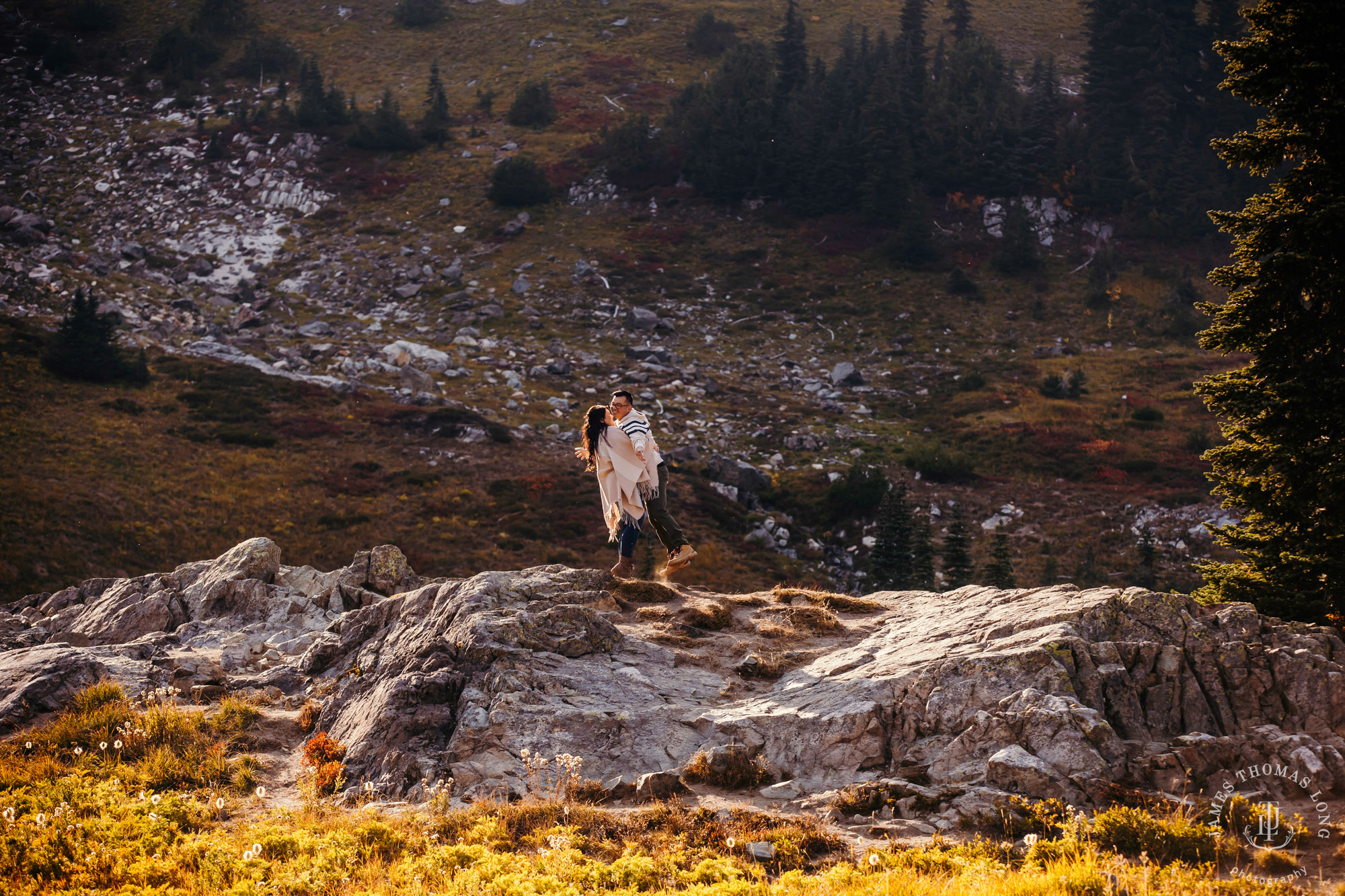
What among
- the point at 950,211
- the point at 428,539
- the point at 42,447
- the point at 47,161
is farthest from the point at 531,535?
the point at 47,161

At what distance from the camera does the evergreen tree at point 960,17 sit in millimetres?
71688

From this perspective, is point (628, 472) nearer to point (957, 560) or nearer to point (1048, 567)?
point (957, 560)

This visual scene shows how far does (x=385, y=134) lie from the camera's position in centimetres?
6006

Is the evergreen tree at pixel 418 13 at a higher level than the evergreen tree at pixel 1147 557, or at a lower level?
higher

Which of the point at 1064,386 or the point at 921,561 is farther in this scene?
the point at 1064,386

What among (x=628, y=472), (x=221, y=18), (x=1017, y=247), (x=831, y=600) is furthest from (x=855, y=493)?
(x=221, y=18)

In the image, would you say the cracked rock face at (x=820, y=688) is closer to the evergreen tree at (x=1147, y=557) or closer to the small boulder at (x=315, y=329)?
the evergreen tree at (x=1147, y=557)

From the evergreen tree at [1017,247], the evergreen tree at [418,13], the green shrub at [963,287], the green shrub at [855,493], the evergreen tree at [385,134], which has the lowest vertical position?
the green shrub at [855,493]

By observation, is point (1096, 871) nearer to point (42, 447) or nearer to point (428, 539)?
point (428, 539)

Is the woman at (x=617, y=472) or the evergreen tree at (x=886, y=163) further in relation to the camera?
the evergreen tree at (x=886, y=163)

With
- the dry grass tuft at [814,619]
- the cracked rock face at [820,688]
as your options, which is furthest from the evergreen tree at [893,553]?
the dry grass tuft at [814,619]

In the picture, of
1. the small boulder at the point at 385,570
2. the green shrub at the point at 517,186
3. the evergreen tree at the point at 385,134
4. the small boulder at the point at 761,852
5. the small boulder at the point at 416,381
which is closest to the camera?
the small boulder at the point at 761,852

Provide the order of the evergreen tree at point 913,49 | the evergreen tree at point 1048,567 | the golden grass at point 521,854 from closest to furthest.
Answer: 1. the golden grass at point 521,854
2. the evergreen tree at point 1048,567
3. the evergreen tree at point 913,49

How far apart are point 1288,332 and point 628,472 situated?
328 inches
